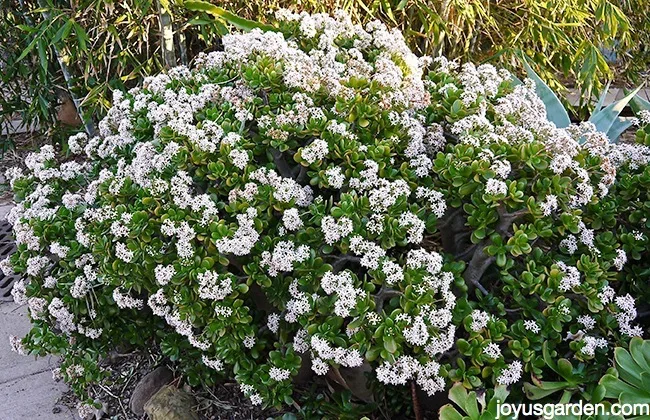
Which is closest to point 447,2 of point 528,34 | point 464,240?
point 528,34

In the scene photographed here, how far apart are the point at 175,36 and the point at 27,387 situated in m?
1.48

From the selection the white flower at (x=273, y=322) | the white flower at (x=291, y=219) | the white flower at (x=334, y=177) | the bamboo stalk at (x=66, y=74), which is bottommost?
the bamboo stalk at (x=66, y=74)

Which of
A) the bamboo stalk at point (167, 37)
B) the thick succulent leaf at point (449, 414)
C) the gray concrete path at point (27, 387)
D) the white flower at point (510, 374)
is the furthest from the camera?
the bamboo stalk at point (167, 37)

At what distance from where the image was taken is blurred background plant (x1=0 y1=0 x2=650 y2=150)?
2432 millimetres

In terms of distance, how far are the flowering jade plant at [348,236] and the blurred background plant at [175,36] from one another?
996 mm

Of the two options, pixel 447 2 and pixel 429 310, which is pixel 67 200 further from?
pixel 447 2

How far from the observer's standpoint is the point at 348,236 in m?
1.24

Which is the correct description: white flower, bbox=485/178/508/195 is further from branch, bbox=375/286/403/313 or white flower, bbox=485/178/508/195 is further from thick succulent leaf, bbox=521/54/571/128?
thick succulent leaf, bbox=521/54/571/128

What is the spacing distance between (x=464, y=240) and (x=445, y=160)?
0.24 meters

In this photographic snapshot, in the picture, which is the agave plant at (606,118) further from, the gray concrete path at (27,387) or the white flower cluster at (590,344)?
the gray concrete path at (27,387)

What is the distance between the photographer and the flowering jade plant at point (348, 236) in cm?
124

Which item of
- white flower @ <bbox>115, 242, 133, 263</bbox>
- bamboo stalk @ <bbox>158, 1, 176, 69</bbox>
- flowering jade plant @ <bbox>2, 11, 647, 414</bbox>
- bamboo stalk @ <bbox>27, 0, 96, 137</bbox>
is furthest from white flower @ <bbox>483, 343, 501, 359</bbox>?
bamboo stalk @ <bbox>27, 0, 96, 137</bbox>

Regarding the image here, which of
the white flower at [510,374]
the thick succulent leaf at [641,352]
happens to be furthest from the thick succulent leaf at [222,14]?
the thick succulent leaf at [641,352]

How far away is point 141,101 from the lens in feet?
5.37
